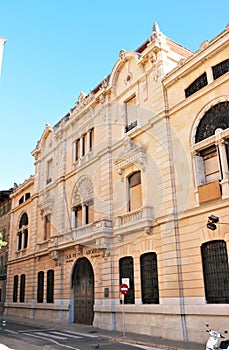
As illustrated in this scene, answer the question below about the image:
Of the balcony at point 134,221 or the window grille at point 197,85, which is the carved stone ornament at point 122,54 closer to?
the window grille at point 197,85

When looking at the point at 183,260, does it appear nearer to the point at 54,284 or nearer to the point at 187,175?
the point at 187,175

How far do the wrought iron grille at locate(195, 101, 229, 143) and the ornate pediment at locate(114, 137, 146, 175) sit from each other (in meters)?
3.81

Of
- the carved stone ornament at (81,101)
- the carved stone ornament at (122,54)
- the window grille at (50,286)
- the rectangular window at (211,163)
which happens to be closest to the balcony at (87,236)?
the window grille at (50,286)

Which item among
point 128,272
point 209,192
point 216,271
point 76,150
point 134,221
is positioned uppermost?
point 76,150

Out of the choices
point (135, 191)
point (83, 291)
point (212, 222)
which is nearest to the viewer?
point (212, 222)

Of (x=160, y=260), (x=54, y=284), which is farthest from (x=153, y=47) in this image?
(x=54, y=284)

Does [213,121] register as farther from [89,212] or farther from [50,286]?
[50,286]

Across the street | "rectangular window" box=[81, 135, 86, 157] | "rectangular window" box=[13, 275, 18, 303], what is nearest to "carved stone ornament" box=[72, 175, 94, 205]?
"rectangular window" box=[81, 135, 86, 157]

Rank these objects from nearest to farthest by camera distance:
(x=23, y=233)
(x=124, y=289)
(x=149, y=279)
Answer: (x=124, y=289)
(x=149, y=279)
(x=23, y=233)

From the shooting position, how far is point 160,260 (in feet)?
54.9

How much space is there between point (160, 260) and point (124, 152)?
6925mm

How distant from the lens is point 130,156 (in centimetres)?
2006

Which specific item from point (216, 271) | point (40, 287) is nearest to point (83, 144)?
point (40, 287)

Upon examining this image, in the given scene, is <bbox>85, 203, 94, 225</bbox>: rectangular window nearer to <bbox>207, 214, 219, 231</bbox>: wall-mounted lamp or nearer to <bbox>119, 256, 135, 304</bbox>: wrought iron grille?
<bbox>119, 256, 135, 304</bbox>: wrought iron grille
